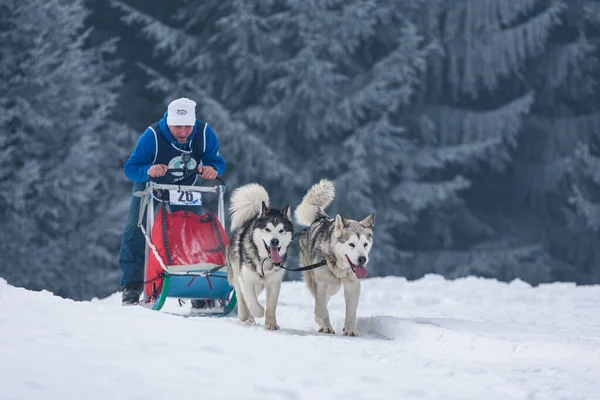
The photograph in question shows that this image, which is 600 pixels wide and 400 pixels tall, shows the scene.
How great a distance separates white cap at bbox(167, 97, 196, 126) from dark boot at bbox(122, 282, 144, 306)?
1361 millimetres

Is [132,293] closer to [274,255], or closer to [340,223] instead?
[274,255]

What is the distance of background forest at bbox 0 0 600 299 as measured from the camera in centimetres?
2028

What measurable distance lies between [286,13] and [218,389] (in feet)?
58.8

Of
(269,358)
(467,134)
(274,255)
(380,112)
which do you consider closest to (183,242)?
(274,255)

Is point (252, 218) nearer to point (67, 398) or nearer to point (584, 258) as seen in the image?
point (67, 398)

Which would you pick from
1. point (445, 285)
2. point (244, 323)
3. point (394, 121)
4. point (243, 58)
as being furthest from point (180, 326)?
point (394, 121)

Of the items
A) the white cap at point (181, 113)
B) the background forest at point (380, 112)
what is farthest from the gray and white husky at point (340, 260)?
the background forest at point (380, 112)

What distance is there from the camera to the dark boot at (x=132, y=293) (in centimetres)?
871

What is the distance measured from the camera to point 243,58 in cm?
2228

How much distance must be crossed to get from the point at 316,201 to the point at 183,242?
1077mm

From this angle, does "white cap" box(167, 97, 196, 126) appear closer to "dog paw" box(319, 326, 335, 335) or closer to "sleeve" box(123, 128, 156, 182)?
"sleeve" box(123, 128, 156, 182)

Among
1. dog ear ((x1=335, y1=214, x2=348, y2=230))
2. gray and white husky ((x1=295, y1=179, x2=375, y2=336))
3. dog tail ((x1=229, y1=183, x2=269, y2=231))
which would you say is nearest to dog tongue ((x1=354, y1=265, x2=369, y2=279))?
gray and white husky ((x1=295, y1=179, x2=375, y2=336))

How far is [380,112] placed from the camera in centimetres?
2316

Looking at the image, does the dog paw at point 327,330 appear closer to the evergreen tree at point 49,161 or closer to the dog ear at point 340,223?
the dog ear at point 340,223
